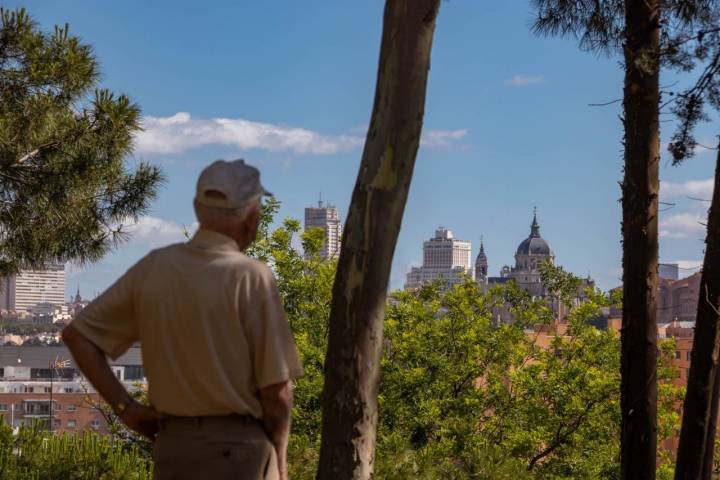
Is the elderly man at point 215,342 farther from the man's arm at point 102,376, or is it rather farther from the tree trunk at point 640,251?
the tree trunk at point 640,251

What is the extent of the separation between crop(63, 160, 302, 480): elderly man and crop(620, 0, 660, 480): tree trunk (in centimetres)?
336

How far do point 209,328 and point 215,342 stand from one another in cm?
3

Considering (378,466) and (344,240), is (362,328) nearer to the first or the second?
(344,240)

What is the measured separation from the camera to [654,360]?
5.27m

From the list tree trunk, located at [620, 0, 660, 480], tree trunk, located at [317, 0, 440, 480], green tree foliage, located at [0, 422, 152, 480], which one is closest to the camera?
tree trunk, located at [317, 0, 440, 480]

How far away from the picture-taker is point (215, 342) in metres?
2.15

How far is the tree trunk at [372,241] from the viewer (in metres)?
3.57

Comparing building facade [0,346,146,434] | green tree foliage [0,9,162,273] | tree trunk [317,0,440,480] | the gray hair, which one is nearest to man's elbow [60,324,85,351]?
the gray hair

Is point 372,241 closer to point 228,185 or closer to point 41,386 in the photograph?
point 228,185

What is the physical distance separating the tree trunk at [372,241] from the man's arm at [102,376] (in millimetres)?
1339

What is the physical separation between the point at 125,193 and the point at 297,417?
6.29 m

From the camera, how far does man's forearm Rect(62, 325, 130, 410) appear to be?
2273mm

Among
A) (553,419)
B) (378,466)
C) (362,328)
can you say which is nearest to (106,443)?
(378,466)

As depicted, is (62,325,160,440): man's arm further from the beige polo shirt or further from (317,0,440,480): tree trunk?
(317,0,440,480): tree trunk
